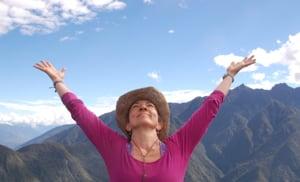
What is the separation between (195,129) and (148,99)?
27.8 inches

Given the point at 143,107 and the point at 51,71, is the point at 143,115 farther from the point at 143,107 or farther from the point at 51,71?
the point at 51,71

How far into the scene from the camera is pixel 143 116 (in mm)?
6285

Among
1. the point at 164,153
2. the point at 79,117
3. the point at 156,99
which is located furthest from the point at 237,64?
the point at 79,117

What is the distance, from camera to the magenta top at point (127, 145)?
5875 mm

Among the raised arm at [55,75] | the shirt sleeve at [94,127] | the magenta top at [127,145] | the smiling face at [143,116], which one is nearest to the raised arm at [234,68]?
the magenta top at [127,145]

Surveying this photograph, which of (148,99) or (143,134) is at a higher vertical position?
(148,99)

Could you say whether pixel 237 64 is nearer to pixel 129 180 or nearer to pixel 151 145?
pixel 151 145

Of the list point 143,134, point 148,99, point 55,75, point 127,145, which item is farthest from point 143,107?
point 55,75

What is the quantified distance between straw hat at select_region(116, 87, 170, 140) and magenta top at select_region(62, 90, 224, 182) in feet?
0.62

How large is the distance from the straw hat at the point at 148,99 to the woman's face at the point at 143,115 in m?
A: 0.06

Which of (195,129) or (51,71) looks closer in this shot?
(195,129)

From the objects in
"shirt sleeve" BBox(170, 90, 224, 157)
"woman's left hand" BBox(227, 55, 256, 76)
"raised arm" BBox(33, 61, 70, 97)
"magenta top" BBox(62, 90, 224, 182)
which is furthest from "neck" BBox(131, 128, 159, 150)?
"woman's left hand" BBox(227, 55, 256, 76)

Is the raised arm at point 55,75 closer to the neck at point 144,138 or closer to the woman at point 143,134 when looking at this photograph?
the woman at point 143,134

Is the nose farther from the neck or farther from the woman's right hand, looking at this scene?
the woman's right hand
